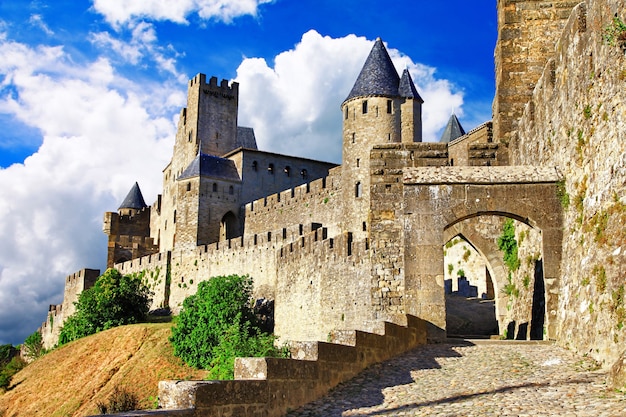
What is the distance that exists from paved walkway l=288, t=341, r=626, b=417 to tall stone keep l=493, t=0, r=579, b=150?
24.8ft

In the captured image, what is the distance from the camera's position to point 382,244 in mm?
15648

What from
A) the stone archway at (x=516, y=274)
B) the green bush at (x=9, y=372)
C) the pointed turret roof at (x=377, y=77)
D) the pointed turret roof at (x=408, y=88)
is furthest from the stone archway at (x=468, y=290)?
the green bush at (x=9, y=372)

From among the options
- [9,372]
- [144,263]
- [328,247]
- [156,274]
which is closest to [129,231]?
[144,263]

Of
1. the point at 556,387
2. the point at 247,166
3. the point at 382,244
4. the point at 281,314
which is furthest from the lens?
the point at 247,166

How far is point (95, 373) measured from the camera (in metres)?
34.1

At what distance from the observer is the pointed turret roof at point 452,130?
5102cm

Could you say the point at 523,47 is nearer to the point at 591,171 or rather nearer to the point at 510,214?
the point at 510,214

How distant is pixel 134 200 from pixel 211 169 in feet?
77.9

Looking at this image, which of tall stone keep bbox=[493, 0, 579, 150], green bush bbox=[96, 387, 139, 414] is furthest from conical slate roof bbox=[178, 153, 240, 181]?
tall stone keep bbox=[493, 0, 579, 150]

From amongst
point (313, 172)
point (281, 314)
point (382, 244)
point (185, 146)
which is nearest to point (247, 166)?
point (313, 172)

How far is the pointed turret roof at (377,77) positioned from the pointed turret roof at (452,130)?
10.8m

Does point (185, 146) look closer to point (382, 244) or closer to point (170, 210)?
point (170, 210)

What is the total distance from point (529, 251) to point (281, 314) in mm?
15129

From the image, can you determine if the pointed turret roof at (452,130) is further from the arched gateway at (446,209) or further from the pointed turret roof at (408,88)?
the arched gateway at (446,209)
